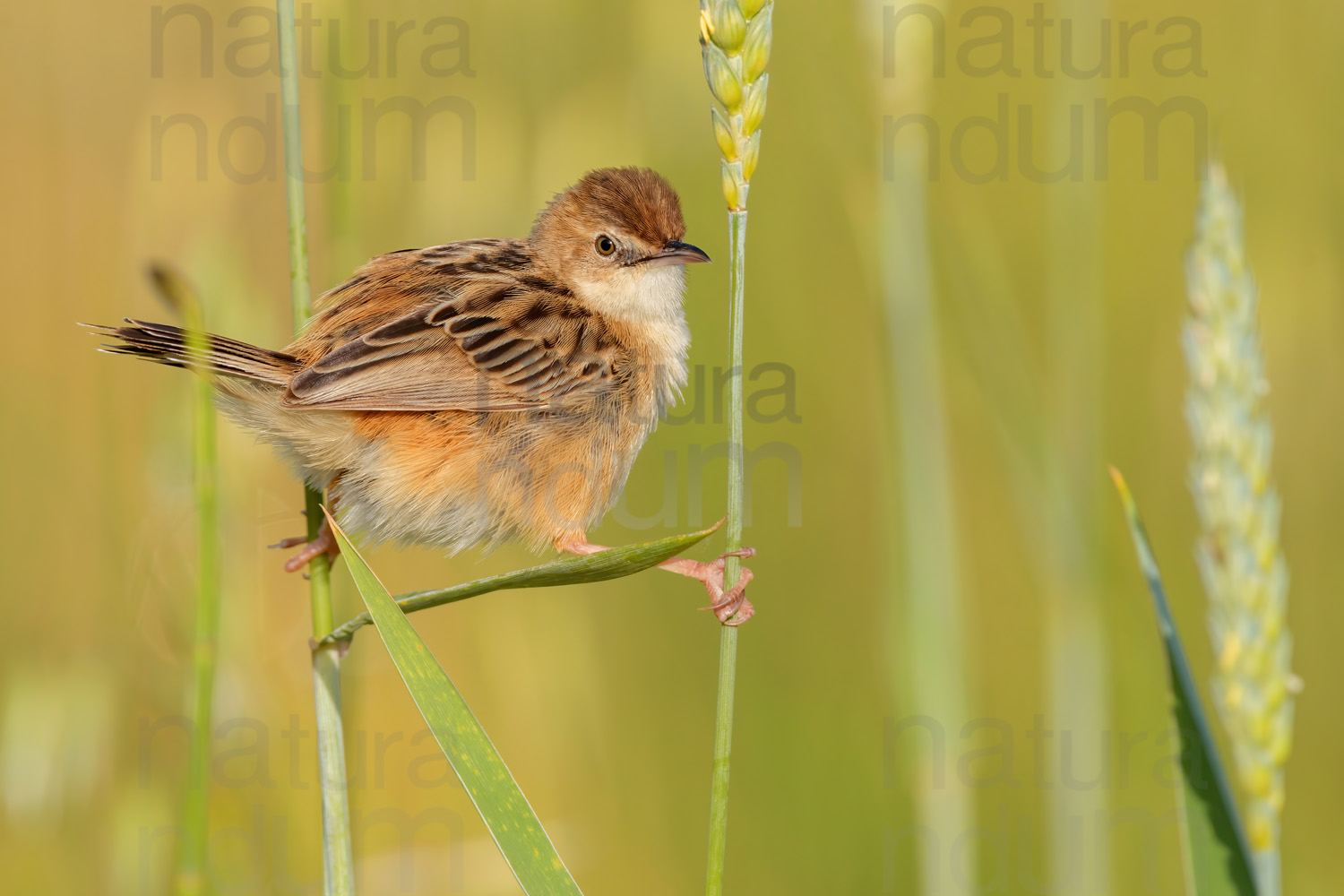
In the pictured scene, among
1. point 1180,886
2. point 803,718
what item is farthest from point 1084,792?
point 803,718

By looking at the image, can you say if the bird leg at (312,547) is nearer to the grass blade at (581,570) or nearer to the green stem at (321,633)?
the green stem at (321,633)

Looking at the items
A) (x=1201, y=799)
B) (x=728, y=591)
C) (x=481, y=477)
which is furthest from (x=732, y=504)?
(x=481, y=477)

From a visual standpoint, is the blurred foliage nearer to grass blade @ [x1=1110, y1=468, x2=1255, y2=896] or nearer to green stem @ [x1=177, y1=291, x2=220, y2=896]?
grass blade @ [x1=1110, y1=468, x2=1255, y2=896]

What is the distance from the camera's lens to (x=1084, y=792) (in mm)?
2678

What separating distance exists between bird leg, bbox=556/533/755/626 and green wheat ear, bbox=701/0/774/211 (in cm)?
65

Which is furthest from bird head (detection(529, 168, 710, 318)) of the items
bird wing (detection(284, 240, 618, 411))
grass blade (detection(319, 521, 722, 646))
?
grass blade (detection(319, 521, 722, 646))

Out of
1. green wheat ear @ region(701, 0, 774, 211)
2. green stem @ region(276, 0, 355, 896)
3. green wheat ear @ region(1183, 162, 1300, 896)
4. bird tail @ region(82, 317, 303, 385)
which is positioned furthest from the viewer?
bird tail @ region(82, 317, 303, 385)

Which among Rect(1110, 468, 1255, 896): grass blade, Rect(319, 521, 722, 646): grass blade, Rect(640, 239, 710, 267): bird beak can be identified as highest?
Rect(640, 239, 710, 267): bird beak

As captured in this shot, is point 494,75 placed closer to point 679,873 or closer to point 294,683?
point 294,683

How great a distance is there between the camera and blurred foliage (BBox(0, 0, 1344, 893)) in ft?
10.6

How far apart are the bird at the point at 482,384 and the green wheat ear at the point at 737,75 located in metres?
1.32

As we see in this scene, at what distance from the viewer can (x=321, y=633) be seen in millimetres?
2205

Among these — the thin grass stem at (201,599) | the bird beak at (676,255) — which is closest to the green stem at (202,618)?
the thin grass stem at (201,599)

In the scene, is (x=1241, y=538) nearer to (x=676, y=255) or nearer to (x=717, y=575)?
(x=717, y=575)
